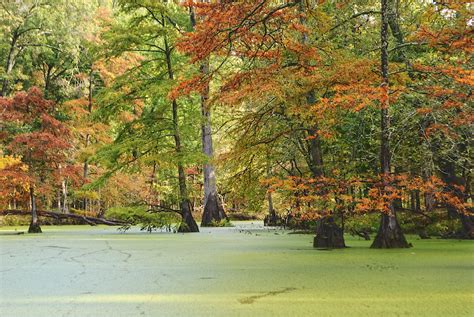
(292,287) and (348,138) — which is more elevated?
(348,138)

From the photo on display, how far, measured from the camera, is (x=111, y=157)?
41.5ft

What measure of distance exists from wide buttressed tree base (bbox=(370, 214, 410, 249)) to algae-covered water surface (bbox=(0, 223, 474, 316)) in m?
0.26

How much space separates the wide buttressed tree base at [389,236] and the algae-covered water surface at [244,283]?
0.26 meters

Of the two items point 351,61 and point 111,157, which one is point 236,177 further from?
point 111,157

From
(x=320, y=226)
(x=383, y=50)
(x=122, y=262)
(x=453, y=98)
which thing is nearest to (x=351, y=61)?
(x=383, y=50)

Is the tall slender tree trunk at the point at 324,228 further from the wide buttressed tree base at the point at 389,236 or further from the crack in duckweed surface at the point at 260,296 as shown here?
the crack in duckweed surface at the point at 260,296

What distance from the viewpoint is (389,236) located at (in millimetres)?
7223

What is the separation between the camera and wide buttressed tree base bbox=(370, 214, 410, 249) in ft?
23.6

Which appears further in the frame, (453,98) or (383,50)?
(383,50)

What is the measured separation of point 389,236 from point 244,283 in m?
3.61

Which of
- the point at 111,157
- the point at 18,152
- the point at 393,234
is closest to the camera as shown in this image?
the point at 393,234

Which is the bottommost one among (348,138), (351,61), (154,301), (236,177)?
(154,301)

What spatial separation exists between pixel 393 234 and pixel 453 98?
6.81 feet

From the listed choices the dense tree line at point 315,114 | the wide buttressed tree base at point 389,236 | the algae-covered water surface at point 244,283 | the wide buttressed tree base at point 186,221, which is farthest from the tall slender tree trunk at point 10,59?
the wide buttressed tree base at point 389,236
